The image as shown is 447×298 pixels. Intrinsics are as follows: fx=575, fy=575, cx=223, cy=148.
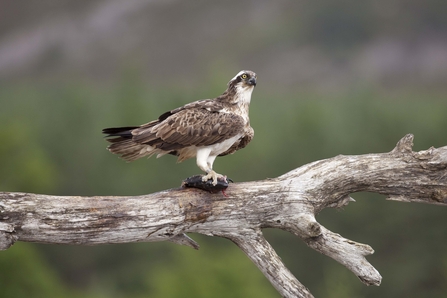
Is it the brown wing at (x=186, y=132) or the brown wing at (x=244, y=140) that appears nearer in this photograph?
the brown wing at (x=186, y=132)

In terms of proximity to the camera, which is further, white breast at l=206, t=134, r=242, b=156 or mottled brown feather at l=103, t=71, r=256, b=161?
white breast at l=206, t=134, r=242, b=156

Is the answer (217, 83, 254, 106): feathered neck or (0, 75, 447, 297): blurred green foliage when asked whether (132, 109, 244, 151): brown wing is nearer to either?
(217, 83, 254, 106): feathered neck

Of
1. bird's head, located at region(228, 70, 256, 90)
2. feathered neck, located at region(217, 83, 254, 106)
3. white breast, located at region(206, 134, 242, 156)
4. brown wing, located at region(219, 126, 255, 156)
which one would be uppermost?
bird's head, located at region(228, 70, 256, 90)

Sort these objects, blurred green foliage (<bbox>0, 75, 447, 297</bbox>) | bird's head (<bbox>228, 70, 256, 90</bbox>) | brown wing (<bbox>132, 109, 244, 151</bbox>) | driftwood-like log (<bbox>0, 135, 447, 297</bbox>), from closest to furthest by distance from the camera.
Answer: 1. driftwood-like log (<bbox>0, 135, 447, 297</bbox>)
2. brown wing (<bbox>132, 109, 244, 151</bbox>)
3. bird's head (<bbox>228, 70, 256, 90</bbox>)
4. blurred green foliage (<bbox>0, 75, 447, 297</bbox>)

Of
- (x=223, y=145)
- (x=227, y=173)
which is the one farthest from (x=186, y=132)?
(x=227, y=173)

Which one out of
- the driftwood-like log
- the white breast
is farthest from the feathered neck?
the driftwood-like log

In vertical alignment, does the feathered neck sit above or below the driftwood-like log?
above

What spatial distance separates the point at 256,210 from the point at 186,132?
108 centimetres

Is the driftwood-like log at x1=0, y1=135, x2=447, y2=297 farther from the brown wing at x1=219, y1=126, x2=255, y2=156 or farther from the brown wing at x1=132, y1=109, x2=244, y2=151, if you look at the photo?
the brown wing at x1=219, y1=126, x2=255, y2=156

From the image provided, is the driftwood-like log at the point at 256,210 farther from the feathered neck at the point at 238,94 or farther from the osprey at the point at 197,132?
the feathered neck at the point at 238,94

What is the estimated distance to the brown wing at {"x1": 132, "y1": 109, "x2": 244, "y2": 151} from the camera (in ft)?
19.2

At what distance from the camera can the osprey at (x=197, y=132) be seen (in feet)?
19.2

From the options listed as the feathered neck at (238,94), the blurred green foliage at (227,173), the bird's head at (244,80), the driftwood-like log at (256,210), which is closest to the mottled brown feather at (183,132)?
the feathered neck at (238,94)

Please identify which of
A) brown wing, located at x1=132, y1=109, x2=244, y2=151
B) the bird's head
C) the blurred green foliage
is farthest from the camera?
the blurred green foliage
